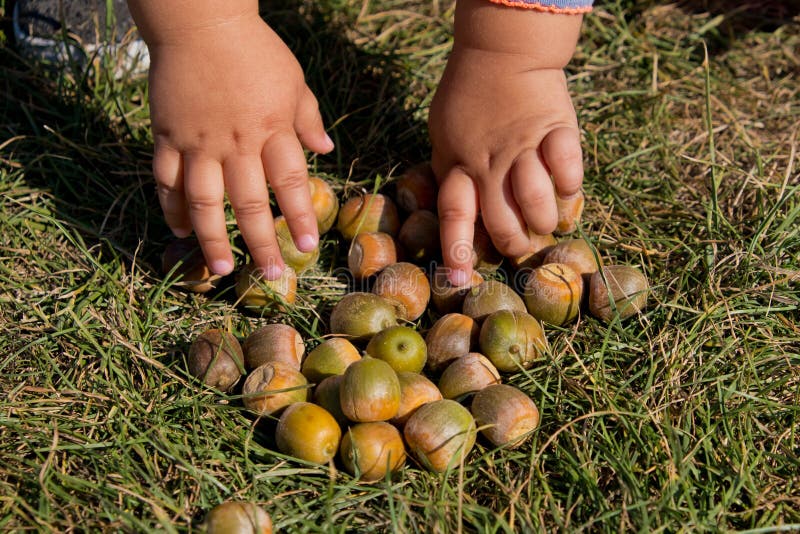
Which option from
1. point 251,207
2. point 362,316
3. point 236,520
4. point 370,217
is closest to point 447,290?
point 362,316

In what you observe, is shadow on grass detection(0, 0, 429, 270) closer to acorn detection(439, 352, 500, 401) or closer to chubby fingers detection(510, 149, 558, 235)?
chubby fingers detection(510, 149, 558, 235)

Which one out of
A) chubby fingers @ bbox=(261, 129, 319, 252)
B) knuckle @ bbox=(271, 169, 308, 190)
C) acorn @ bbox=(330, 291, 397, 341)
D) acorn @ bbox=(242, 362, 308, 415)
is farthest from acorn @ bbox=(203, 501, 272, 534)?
knuckle @ bbox=(271, 169, 308, 190)

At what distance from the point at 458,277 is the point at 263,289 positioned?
805 millimetres

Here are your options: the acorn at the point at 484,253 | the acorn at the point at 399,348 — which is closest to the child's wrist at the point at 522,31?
the acorn at the point at 484,253

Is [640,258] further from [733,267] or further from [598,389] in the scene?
[598,389]

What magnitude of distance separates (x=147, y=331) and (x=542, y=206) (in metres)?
1.65

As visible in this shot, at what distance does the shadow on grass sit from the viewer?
11.2ft

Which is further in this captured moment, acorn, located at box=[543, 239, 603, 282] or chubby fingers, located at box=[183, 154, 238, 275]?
acorn, located at box=[543, 239, 603, 282]

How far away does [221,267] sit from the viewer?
115 inches

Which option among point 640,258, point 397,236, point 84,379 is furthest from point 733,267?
point 84,379

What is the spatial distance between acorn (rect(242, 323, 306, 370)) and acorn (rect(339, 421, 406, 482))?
1.42 feet

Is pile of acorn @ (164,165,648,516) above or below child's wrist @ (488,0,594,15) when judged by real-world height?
below

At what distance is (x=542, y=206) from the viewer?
9.43 feet

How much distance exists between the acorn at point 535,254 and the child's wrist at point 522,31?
734 mm
